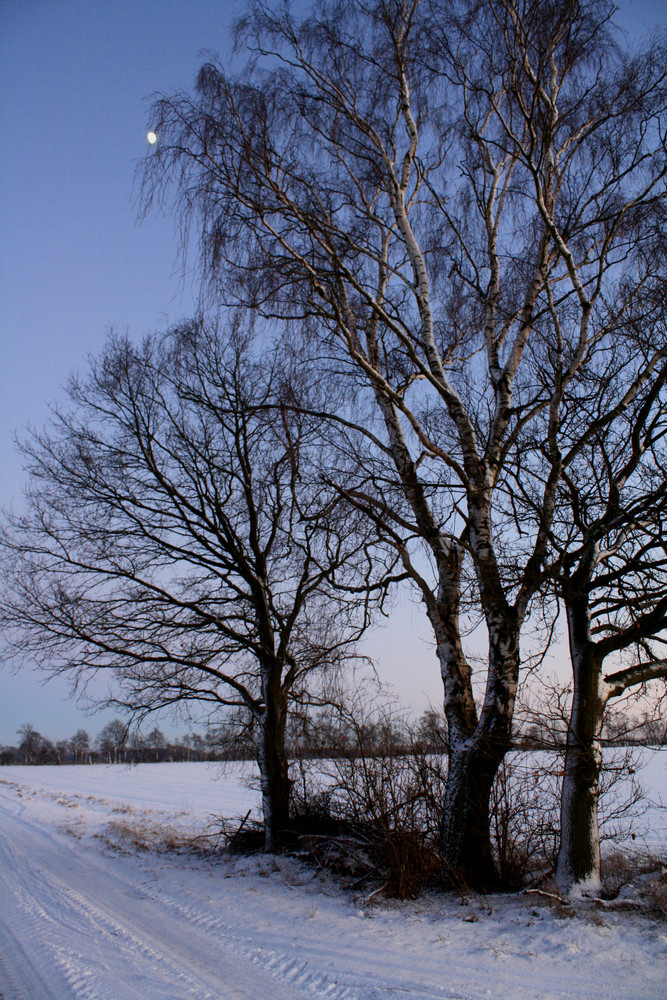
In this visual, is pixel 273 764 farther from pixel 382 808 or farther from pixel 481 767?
pixel 481 767

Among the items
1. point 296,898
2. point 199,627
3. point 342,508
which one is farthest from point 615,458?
point 199,627

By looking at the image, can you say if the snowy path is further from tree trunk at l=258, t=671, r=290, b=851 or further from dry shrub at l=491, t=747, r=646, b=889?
dry shrub at l=491, t=747, r=646, b=889

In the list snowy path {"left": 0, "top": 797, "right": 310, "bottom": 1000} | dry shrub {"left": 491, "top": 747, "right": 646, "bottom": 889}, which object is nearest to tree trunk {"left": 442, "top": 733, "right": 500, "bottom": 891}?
dry shrub {"left": 491, "top": 747, "right": 646, "bottom": 889}

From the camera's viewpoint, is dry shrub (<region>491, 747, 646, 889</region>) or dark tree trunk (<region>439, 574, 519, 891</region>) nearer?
dark tree trunk (<region>439, 574, 519, 891</region>)

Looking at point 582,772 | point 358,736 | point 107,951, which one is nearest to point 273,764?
point 358,736

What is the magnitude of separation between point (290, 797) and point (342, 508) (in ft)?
18.3

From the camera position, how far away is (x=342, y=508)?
7254 mm

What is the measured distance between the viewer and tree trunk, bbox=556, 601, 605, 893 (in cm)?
530

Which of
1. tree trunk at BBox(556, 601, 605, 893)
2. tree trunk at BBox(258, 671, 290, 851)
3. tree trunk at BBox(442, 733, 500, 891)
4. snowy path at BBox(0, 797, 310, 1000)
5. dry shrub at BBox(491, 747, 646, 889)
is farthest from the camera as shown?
tree trunk at BBox(258, 671, 290, 851)

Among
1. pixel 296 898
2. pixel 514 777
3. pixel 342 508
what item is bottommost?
pixel 296 898

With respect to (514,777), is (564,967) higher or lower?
lower

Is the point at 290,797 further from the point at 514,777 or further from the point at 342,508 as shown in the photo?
the point at 342,508

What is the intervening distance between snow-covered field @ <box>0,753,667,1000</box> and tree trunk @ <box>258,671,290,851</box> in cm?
143

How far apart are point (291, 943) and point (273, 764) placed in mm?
4991
